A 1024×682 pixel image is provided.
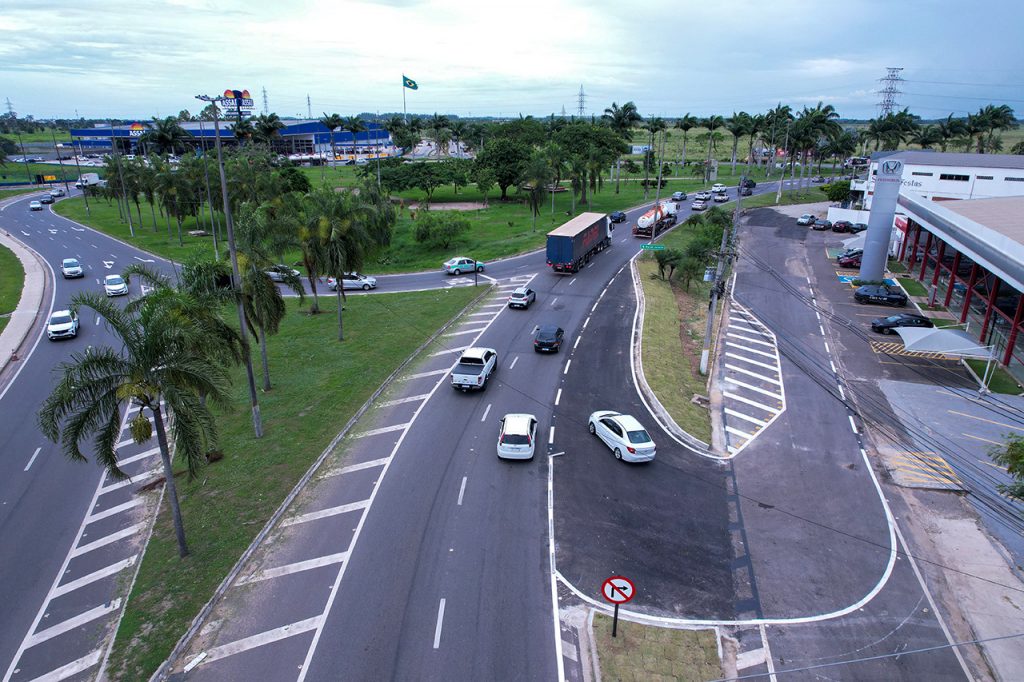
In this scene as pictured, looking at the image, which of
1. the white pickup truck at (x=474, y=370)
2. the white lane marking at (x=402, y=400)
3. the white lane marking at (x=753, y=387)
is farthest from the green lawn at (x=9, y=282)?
the white lane marking at (x=753, y=387)

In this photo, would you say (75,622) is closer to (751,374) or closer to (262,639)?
(262,639)

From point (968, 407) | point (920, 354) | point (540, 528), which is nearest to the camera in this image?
point (540, 528)

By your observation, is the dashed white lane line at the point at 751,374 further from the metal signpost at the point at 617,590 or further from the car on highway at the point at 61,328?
the car on highway at the point at 61,328

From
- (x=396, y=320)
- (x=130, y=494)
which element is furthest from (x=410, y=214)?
(x=130, y=494)

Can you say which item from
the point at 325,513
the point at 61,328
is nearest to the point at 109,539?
the point at 325,513

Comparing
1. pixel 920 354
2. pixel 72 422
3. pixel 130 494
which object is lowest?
pixel 130 494

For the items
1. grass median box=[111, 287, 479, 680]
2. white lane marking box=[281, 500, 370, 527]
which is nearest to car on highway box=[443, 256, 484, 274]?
grass median box=[111, 287, 479, 680]

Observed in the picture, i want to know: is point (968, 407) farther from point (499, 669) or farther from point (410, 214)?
point (410, 214)

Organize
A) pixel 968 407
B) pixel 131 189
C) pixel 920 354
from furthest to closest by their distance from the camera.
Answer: pixel 131 189 → pixel 920 354 → pixel 968 407
